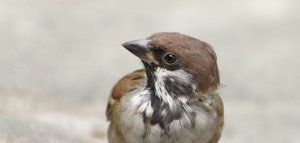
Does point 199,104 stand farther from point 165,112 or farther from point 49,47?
point 49,47

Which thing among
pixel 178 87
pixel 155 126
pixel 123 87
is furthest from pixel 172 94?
pixel 123 87

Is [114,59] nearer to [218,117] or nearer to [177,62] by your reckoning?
[218,117]

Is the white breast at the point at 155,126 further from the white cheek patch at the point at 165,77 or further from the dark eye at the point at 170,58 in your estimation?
the dark eye at the point at 170,58

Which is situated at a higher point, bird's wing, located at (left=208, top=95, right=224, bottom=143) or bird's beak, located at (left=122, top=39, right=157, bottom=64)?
bird's beak, located at (left=122, top=39, right=157, bottom=64)

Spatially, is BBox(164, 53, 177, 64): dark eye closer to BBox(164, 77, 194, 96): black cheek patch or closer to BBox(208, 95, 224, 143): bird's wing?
BBox(164, 77, 194, 96): black cheek patch

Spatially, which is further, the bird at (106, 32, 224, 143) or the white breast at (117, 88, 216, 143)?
the white breast at (117, 88, 216, 143)

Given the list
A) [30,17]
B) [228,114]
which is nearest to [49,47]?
[30,17]

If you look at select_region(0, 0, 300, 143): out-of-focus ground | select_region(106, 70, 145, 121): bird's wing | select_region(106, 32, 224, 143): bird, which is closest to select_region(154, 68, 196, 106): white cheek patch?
select_region(106, 32, 224, 143): bird
